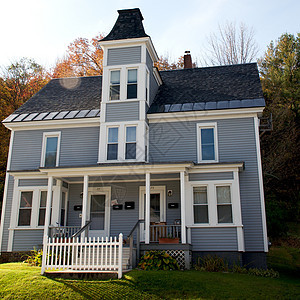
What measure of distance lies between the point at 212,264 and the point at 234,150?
505 cm

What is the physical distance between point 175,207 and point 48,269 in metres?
5.97

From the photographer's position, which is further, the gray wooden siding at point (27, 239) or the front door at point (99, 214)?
the front door at point (99, 214)

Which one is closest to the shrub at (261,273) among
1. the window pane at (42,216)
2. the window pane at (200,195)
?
the window pane at (200,195)

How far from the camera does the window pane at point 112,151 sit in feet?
51.1

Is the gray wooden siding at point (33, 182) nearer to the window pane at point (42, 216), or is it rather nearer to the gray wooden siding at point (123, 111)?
the window pane at point (42, 216)

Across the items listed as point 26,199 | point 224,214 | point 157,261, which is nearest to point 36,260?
point 26,199

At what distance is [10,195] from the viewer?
16406 millimetres

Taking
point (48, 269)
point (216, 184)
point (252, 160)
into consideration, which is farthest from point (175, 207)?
point (48, 269)

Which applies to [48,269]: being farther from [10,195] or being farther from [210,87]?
[210,87]

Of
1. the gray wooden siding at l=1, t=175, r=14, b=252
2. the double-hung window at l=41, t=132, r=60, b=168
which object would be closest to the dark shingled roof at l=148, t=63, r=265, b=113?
the double-hung window at l=41, t=132, r=60, b=168

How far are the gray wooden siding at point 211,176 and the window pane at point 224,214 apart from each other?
113 cm

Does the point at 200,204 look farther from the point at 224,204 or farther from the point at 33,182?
the point at 33,182

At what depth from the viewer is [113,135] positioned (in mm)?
15859

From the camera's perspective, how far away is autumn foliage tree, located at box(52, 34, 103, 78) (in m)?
30.6
